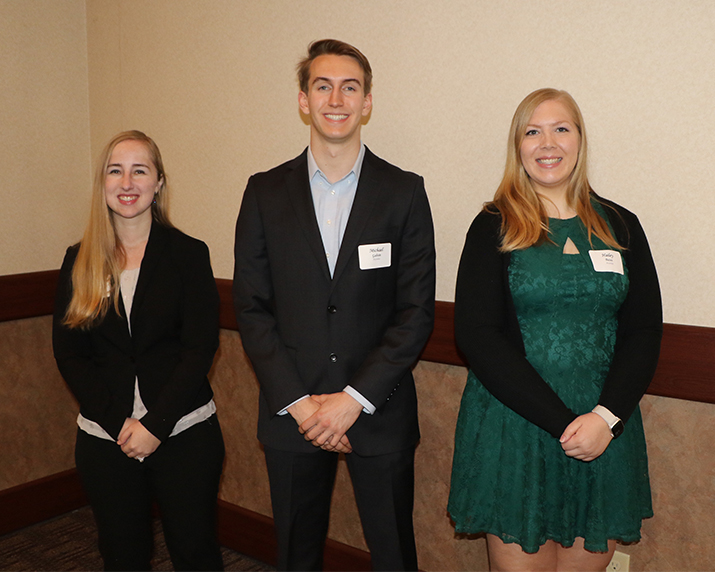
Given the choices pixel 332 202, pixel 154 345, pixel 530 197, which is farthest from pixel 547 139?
pixel 154 345

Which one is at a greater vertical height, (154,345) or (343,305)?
(343,305)

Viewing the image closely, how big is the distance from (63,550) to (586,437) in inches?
102

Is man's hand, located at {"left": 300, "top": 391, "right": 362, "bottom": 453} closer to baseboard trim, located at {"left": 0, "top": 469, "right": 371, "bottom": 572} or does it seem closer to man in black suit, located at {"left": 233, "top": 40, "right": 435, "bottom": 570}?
man in black suit, located at {"left": 233, "top": 40, "right": 435, "bottom": 570}

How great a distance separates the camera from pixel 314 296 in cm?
206

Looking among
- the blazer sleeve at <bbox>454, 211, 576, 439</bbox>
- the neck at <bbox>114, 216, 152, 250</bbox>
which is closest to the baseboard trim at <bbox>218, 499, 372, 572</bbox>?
the blazer sleeve at <bbox>454, 211, 576, 439</bbox>

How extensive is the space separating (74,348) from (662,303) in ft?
6.58

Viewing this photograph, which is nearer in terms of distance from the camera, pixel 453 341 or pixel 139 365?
pixel 139 365

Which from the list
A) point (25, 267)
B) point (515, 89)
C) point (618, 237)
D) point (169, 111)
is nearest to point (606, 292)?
point (618, 237)

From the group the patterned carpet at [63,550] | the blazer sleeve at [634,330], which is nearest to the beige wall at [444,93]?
the blazer sleeve at [634,330]

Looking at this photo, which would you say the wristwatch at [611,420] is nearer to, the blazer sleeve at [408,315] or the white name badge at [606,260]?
the white name badge at [606,260]

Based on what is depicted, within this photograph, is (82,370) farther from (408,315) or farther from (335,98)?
(335,98)

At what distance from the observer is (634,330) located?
6.53 feet

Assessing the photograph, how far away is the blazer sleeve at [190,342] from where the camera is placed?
2088mm

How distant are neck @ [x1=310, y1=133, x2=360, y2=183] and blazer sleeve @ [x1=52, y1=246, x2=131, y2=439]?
93cm
